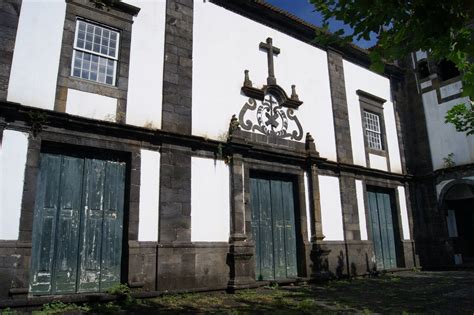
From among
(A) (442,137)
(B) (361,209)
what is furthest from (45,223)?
(A) (442,137)

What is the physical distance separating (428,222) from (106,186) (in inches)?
444

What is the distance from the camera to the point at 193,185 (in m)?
8.38

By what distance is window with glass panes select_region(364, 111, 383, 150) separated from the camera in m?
13.2

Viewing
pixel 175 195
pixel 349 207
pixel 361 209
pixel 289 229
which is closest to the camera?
pixel 175 195

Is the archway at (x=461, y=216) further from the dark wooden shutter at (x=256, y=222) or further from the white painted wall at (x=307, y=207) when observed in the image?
the dark wooden shutter at (x=256, y=222)

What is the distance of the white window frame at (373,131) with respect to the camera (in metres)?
13.2

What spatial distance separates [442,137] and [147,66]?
10.8 meters

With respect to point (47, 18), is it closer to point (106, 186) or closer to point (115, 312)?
point (106, 186)

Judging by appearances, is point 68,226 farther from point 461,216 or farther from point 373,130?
point 461,216

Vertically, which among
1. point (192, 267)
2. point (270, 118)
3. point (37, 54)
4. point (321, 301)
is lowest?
point (321, 301)

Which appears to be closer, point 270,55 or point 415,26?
point 415,26

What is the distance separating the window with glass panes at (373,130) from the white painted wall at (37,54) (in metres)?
9.81

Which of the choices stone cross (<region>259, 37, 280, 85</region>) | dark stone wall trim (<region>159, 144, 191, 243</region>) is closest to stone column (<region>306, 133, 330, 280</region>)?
stone cross (<region>259, 37, 280, 85</region>)

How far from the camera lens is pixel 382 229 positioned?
12594 mm
